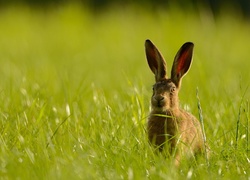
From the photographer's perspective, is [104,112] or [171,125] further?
[104,112]

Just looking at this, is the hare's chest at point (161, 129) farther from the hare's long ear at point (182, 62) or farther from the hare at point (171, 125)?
the hare's long ear at point (182, 62)

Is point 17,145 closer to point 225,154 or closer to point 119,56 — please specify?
point 225,154

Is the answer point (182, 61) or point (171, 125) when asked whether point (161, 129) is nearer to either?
point (171, 125)

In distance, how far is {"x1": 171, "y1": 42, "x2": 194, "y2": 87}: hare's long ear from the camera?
4.05 m

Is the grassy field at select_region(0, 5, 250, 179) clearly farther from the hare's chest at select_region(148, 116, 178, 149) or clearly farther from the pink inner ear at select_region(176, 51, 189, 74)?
the pink inner ear at select_region(176, 51, 189, 74)

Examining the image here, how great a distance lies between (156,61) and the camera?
4.14m

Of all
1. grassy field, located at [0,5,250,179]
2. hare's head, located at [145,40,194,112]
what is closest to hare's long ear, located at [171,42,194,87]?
hare's head, located at [145,40,194,112]

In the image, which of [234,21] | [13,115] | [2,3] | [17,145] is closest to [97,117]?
[13,115]

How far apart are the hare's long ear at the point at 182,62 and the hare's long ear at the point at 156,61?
6cm

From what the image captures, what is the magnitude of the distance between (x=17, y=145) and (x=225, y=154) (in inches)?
37.7

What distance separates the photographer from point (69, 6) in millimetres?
10570

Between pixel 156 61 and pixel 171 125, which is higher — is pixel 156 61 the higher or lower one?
the higher one

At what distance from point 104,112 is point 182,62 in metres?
0.53

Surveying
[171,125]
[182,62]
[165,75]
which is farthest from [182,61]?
[171,125]
